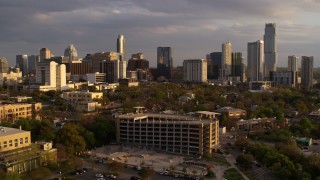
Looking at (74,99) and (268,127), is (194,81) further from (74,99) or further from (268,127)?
(268,127)

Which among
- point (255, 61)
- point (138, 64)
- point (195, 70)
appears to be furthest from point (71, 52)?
point (255, 61)

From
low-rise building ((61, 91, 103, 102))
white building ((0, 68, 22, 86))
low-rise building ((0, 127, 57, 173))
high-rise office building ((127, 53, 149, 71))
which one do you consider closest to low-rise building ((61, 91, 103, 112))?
low-rise building ((61, 91, 103, 102))

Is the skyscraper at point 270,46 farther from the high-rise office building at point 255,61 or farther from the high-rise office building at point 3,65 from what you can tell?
the high-rise office building at point 3,65

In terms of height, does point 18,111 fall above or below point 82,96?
below

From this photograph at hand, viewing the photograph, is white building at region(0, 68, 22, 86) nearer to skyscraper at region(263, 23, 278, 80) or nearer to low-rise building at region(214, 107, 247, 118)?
low-rise building at region(214, 107, 247, 118)

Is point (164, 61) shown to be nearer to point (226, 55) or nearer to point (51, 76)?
point (226, 55)

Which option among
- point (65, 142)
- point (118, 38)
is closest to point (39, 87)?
point (65, 142)
